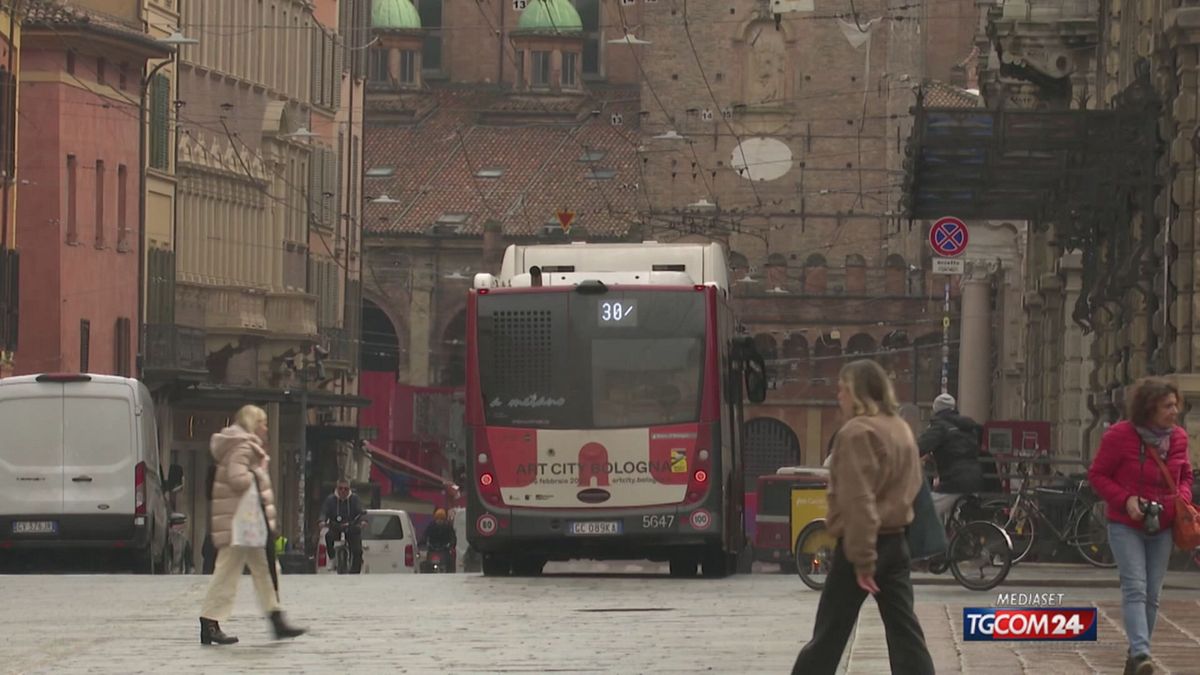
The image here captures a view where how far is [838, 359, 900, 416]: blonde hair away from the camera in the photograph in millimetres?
11609

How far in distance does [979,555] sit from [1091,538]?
2.67m

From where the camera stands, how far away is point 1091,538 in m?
25.9

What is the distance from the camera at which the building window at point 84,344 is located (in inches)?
2136

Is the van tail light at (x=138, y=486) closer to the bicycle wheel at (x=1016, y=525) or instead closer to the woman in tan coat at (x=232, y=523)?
the bicycle wheel at (x=1016, y=525)

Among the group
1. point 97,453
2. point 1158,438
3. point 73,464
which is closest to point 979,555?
point 97,453

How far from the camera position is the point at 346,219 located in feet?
251

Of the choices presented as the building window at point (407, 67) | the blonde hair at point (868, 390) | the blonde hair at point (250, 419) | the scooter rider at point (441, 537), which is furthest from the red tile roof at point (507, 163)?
the blonde hair at point (868, 390)

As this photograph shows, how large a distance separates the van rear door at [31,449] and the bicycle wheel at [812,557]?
335 inches

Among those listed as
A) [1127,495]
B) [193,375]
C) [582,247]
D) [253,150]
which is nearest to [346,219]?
[253,150]

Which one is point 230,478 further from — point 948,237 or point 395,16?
point 395,16

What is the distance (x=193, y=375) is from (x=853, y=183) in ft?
145

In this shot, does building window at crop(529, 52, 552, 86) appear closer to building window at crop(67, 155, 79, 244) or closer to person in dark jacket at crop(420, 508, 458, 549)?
building window at crop(67, 155, 79, 244)

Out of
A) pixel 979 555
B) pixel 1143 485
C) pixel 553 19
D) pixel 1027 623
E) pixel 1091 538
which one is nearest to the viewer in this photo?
pixel 1027 623

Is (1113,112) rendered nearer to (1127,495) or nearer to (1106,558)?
(1106,558)
